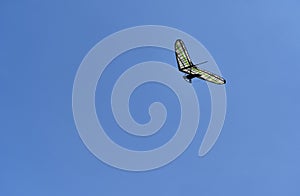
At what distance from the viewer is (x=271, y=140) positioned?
59.1 inches

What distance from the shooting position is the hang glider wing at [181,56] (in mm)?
1450

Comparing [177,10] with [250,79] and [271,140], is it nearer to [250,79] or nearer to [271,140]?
[250,79]

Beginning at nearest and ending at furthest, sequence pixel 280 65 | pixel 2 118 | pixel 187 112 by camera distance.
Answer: pixel 2 118, pixel 187 112, pixel 280 65

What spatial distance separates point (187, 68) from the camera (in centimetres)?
146

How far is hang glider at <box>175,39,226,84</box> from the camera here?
4.76ft

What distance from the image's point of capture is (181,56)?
4.77 ft

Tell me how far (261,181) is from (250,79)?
439 mm

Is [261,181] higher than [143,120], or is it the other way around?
[143,120]

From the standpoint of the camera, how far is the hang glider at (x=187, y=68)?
4.76 feet

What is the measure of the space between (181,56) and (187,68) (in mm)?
56

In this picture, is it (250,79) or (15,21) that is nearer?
(15,21)

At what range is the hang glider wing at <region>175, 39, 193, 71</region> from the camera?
1450mm

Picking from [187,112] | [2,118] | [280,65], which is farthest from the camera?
[280,65]

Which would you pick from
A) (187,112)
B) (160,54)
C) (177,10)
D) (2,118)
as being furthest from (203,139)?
(2,118)
